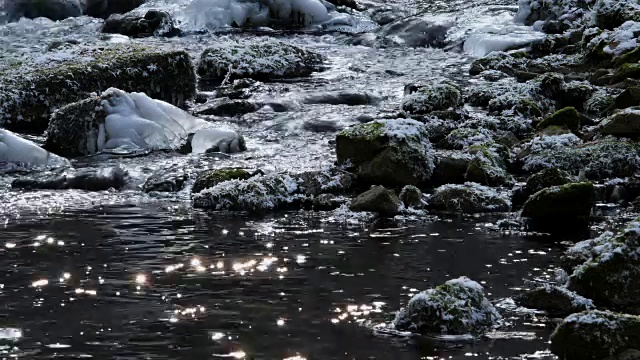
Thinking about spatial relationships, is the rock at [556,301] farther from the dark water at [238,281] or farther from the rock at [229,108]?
the rock at [229,108]

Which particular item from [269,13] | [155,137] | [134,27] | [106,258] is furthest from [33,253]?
[269,13]

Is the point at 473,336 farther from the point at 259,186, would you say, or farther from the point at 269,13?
the point at 269,13

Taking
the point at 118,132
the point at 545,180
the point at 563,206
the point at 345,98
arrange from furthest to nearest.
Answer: the point at 345,98
the point at 118,132
the point at 545,180
the point at 563,206

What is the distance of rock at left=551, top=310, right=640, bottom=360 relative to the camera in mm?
6840

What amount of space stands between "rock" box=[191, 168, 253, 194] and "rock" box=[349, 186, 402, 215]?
1758mm

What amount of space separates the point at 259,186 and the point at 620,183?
14.8 ft

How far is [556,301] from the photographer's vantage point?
316 inches

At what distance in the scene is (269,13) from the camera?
28562 millimetres

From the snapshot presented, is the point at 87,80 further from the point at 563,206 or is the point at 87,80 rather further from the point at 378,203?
the point at 563,206

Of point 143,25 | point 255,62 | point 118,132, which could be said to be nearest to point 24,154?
point 118,132

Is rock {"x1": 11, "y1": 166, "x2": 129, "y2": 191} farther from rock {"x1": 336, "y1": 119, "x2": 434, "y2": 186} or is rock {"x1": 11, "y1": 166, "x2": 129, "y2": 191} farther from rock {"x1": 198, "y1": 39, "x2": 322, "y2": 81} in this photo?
rock {"x1": 198, "y1": 39, "x2": 322, "y2": 81}

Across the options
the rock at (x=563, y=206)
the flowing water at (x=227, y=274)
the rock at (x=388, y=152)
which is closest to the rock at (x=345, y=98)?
the flowing water at (x=227, y=274)

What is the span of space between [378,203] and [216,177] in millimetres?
2302

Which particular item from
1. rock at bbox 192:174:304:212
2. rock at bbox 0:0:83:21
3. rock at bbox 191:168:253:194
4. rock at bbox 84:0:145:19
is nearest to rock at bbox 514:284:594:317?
rock at bbox 192:174:304:212
